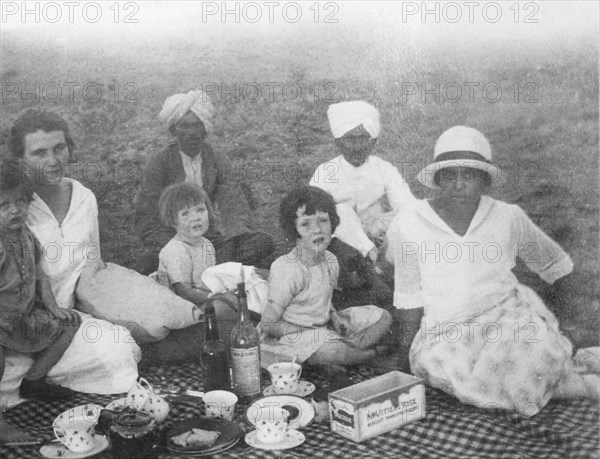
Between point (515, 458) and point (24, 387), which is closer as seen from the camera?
point (515, 458)

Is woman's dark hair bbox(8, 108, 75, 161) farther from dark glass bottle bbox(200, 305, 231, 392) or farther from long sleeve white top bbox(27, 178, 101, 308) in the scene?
dark glass bottle bbox(200, 305, 231, 392)

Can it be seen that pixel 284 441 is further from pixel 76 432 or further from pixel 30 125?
pixel 30 125

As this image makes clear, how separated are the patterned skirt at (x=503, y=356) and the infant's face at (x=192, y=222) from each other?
1.20 meters

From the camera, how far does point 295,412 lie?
3076 millimetres

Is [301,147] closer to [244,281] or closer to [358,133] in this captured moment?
[358,133]

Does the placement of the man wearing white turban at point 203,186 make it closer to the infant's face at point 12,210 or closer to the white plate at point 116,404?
the infant's face at point 12,210

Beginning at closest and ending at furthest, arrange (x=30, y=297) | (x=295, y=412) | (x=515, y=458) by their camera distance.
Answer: (x=515, y=458), (x=295, y=412), (x=30, y=297)

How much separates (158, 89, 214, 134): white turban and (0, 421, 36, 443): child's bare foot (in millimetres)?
1515

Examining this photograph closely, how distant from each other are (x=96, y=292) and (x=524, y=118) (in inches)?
85.2

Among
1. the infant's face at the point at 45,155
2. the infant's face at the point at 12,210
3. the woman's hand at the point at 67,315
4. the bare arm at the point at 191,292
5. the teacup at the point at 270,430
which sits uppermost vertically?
the infant's face at the point at 45,155

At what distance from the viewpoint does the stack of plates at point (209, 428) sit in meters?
2.81

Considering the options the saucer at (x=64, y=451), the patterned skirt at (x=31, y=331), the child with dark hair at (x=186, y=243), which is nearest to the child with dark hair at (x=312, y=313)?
the child with dark hair at (x=186, y=243)

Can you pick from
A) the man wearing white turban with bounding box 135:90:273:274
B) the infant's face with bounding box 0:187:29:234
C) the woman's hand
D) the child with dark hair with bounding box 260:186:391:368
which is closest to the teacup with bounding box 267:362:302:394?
the child with dark hair with bounding box 260:186:391:368

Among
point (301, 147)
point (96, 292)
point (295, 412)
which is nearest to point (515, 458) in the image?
point (295, 412)
